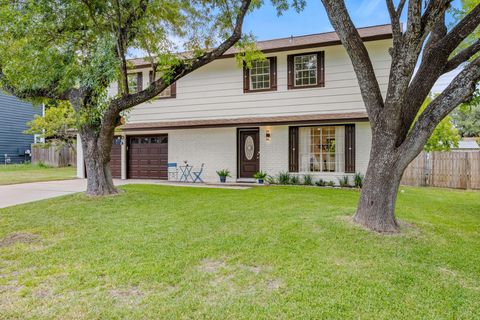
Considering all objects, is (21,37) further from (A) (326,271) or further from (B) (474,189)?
(B) (474,189)

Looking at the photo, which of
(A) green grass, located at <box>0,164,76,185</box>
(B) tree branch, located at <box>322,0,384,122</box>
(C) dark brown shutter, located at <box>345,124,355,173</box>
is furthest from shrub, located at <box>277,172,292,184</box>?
(A) green grass, located at <box>0,164,76,185</box>

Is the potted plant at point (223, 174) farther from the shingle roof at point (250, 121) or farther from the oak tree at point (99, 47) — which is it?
the oak tree at point (99, 47)

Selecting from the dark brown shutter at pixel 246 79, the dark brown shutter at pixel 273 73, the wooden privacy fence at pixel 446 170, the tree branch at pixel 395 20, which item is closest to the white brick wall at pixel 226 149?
the dark brown shutter at pixel 273 73

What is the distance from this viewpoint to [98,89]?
26.5ft

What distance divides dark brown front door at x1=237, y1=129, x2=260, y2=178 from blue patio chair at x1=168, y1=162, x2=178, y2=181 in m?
2.92

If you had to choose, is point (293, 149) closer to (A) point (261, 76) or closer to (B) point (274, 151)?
(B) point (274, 151)

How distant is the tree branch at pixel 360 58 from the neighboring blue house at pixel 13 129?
24.6 meters

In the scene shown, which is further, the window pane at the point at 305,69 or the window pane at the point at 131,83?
the window pane at the point at 305,69

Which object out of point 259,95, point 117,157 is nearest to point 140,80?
point 117,157

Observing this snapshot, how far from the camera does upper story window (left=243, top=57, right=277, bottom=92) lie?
12.3 meters

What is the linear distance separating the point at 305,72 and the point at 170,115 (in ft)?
19.4

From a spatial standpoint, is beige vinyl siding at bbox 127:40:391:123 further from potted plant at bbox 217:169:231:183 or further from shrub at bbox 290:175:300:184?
shrub at bbox 290:175:300:184

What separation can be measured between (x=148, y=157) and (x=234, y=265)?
11603 mm

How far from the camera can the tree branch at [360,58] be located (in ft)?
18.1
